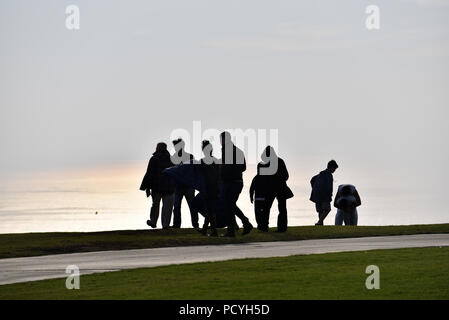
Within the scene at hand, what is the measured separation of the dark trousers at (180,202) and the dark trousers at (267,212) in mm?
1812

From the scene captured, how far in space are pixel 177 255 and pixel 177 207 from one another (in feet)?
23.1

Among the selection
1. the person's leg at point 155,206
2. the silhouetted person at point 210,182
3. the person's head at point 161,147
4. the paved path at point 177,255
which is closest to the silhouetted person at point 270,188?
the silhouetted person at point 210,182

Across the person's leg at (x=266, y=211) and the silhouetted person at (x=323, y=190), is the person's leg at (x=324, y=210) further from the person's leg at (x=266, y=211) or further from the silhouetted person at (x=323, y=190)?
the person's leg at (x=266, y=211)

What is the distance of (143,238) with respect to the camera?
88.9 feet

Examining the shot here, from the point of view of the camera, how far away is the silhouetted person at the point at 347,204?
33.9 meters

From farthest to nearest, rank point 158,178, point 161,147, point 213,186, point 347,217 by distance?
1. point 347,217
2. point 161,147
3. point 158,178
4. point 213,186

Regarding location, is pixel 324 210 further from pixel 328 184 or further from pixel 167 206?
pixel 167 206

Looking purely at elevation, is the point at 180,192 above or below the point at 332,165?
below

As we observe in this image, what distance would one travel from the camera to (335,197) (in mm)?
34156

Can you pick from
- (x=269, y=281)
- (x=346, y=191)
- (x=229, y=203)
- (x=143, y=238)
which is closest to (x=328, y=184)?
(x=346, y=191)
